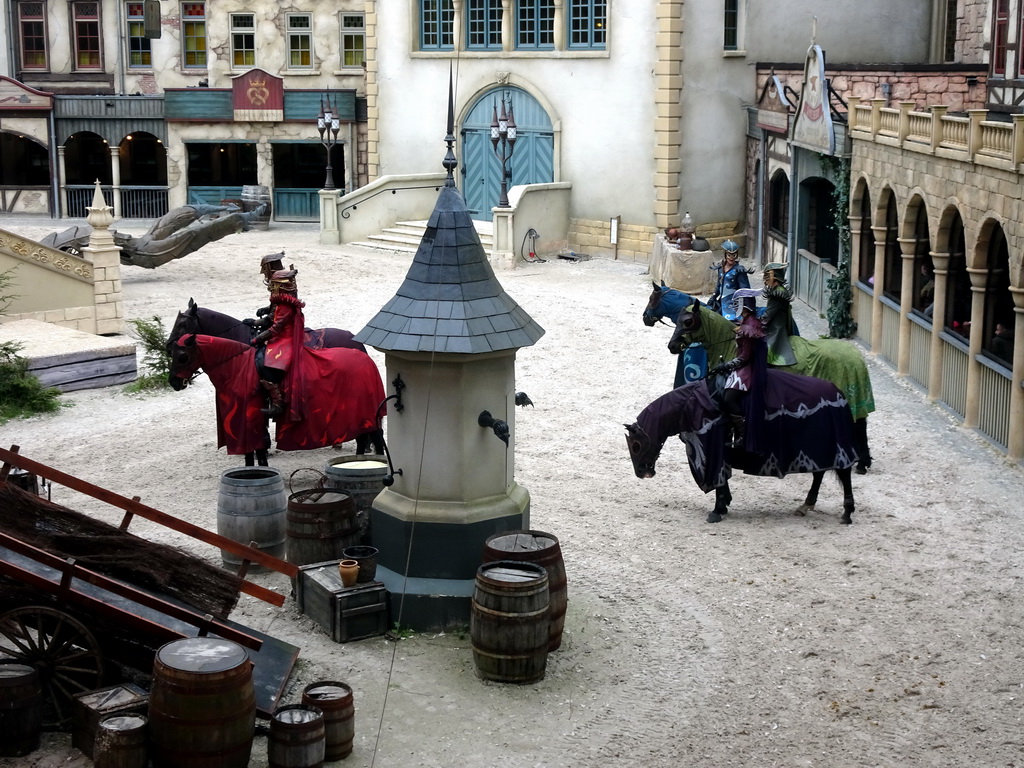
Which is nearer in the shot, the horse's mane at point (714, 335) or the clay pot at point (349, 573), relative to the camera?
the clay pot at point (349, 573)

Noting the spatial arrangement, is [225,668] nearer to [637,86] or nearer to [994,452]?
[994,452]

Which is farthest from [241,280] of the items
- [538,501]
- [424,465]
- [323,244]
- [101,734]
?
[101,734]

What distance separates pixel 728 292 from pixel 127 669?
34.8 feet

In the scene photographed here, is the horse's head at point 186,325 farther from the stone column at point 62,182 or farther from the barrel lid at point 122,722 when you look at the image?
the stone column at point 62,182

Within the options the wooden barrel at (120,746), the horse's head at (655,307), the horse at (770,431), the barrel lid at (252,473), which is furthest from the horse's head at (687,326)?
the wooden barrel at (120,746)

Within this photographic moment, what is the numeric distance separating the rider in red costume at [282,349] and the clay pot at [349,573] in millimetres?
3457

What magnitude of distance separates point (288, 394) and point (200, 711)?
588 cm

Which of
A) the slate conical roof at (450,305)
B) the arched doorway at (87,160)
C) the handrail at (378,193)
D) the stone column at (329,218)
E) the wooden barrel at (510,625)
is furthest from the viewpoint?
the arched doorway at (87,160)

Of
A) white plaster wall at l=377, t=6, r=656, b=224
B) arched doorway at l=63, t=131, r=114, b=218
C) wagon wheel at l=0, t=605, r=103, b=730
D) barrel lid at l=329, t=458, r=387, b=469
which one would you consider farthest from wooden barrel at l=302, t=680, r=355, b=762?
arched doorway at l=63, t=131, r=114, b=218

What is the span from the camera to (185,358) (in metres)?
13.0

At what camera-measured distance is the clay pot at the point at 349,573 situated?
9828 mm

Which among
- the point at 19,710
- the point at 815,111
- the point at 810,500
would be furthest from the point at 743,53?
the point at 19,710

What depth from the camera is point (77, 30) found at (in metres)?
37.7

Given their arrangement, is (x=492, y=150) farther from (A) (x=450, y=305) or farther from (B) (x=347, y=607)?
(B) (x=347, y=607)
